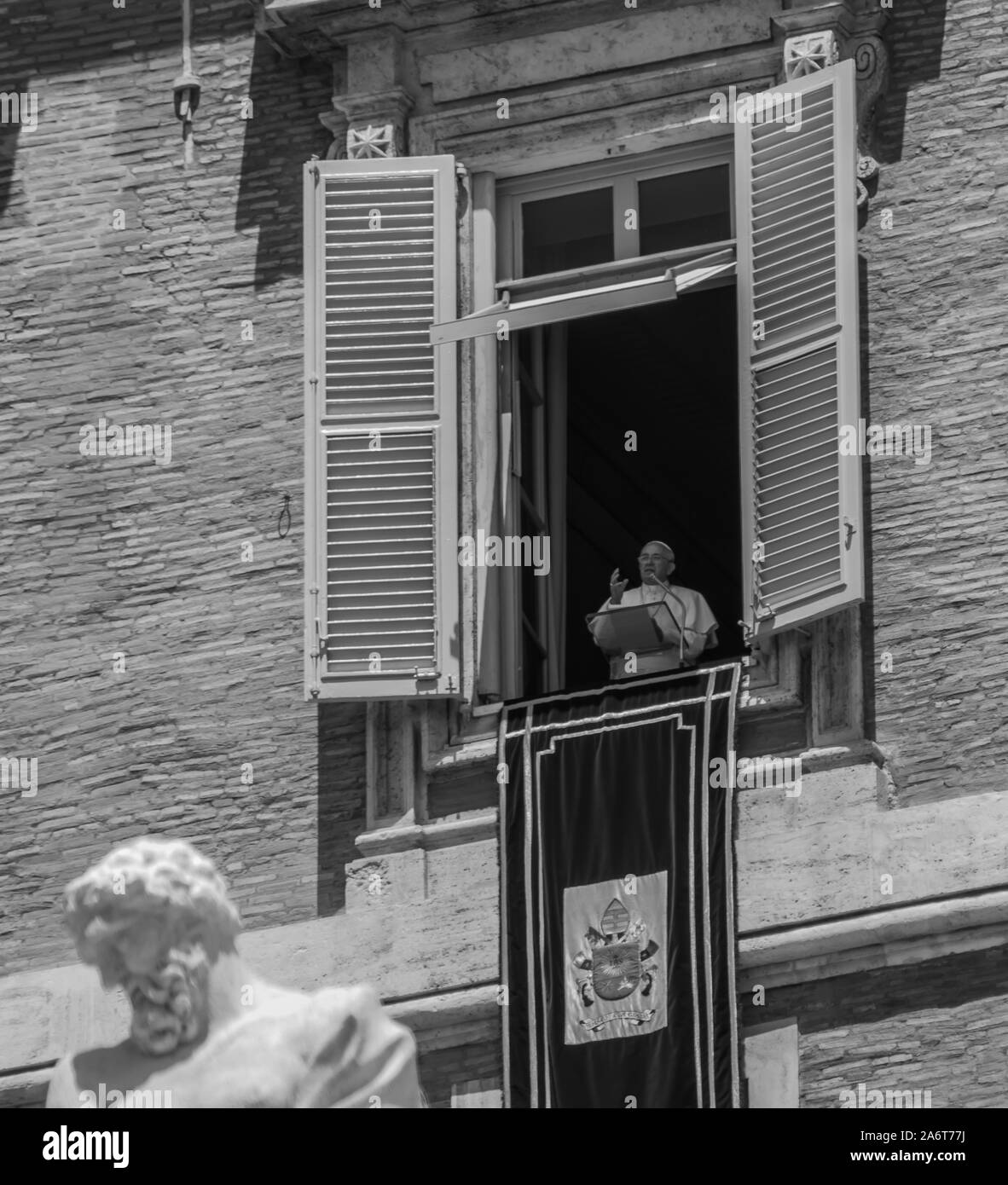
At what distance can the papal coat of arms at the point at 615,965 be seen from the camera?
1467 centimetres

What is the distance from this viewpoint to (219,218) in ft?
54.5

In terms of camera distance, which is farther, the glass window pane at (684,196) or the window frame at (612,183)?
the glass window pane at (684,196)

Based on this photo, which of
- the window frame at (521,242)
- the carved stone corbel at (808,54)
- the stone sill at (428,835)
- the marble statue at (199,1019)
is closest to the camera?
the marble statue at (199,1019)

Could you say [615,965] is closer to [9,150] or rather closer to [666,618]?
[666,618]

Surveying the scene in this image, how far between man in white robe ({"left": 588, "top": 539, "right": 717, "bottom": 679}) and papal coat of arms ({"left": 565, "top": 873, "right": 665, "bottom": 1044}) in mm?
967

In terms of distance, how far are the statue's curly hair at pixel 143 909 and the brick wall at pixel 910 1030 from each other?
4.87 m

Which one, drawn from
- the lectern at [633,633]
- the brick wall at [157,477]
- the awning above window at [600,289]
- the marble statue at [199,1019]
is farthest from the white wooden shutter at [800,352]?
the marble statue at [199,1019]

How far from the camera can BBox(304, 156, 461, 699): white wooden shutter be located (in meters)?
15.7

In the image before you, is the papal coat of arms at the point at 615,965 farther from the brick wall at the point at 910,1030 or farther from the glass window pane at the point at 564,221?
the glass window pane at the point at 564,221

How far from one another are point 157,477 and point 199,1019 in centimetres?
659
